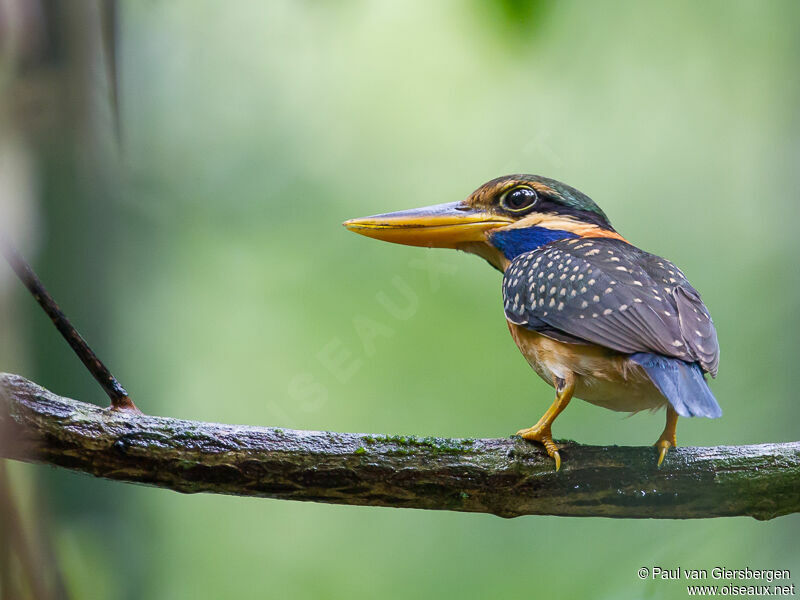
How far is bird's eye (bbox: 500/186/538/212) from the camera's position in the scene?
186 cm

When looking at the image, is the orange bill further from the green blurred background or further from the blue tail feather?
the green blurred background

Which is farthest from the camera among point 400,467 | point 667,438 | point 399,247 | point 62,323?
point 399,247

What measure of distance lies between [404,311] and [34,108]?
1539mm

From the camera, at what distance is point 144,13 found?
2.47 meters

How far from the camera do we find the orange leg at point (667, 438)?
55.7 inches

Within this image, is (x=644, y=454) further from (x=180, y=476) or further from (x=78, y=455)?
(x=78, y=455)

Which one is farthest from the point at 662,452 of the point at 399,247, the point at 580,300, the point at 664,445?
the point at 399,247

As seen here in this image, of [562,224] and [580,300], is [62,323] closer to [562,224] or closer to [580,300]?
[580,300]

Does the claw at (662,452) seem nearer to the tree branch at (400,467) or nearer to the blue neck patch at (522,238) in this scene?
the tree branch at (400,467)

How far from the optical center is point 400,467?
1.33 meters

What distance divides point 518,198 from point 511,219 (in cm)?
6

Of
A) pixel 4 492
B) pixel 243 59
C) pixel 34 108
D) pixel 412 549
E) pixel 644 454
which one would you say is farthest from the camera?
pixel 243 59

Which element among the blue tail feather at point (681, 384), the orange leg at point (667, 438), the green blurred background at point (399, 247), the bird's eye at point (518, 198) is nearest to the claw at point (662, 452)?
the orange leg at point (667, 438)

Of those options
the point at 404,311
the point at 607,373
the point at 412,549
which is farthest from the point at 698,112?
the point at 412,549
